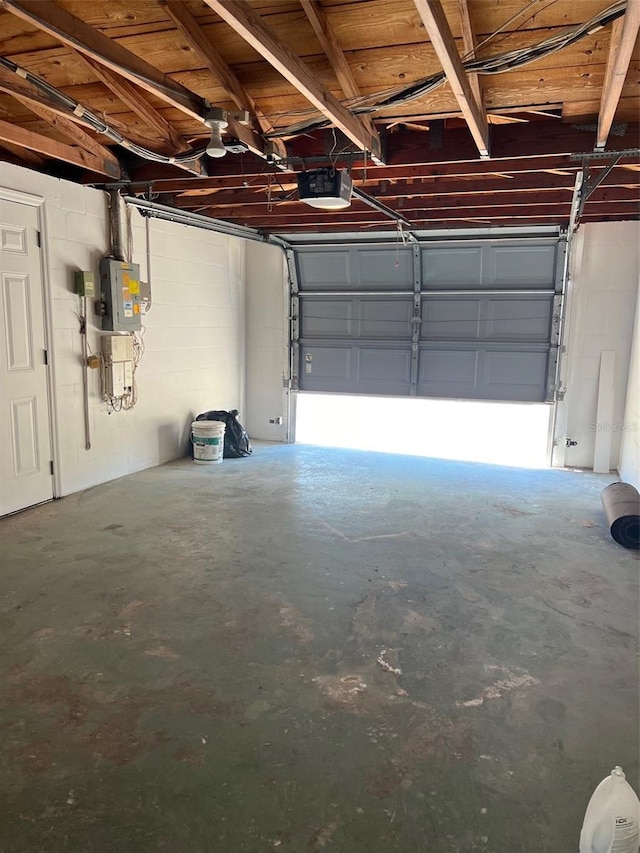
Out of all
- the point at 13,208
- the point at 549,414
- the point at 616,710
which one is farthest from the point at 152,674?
the point at 549,414

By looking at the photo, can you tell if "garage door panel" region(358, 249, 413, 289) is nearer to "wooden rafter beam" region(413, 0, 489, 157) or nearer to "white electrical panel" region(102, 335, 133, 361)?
"white electrical panel" region(102, 335, 133, 361)

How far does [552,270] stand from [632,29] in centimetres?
438

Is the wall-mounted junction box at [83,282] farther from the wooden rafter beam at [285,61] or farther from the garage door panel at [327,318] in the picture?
the garage door panel at [327,318]

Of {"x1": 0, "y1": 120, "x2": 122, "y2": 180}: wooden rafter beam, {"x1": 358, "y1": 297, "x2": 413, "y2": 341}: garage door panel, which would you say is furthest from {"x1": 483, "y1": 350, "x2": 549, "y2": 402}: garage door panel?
{"x1": 0, "y1": 120, "x2": 122, "y2": 180}: wooden rafter beam

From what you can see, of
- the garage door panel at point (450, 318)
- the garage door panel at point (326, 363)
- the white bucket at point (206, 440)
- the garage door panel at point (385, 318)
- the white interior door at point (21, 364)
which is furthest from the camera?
the garage door panel at point (326, 363)

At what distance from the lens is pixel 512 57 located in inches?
93.9

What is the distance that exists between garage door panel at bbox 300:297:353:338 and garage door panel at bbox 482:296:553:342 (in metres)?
Result: 1.60

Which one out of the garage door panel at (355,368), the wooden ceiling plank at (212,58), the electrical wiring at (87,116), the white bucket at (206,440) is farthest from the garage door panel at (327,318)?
the wooden ceiling plank at (212,58)

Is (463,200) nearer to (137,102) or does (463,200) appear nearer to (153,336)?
(137,102)

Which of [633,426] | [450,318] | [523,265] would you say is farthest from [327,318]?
[633,426]

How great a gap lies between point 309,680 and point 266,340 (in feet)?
17.6

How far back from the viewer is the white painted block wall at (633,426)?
15.9 ft

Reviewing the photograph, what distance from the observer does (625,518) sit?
12.9ft

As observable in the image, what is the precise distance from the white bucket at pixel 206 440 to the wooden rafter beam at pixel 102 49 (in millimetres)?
3433
